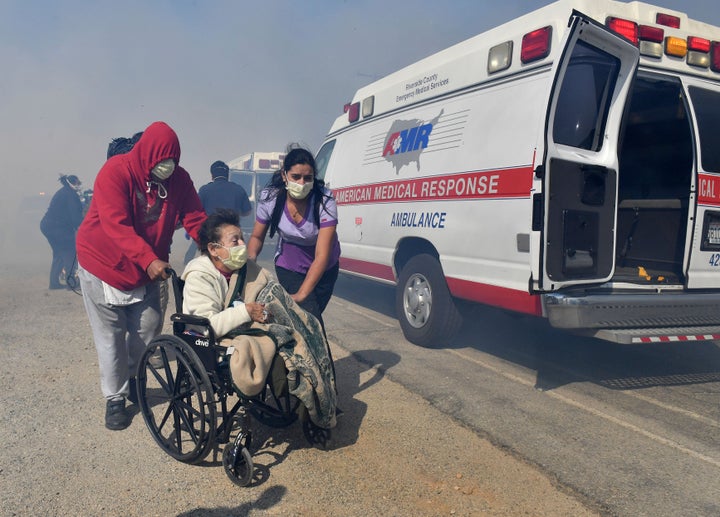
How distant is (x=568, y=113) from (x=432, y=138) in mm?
1426

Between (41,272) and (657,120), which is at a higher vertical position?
(657,120)

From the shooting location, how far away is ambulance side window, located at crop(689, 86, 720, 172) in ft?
15.3

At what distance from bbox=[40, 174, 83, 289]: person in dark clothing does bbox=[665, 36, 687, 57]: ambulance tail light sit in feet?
29.7

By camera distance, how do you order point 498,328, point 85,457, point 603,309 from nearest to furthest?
point 85,457 → point 603,309 → point 498,328

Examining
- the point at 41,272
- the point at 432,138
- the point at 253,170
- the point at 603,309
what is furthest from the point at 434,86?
the point at 253,170

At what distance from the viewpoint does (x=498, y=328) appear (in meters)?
6.59

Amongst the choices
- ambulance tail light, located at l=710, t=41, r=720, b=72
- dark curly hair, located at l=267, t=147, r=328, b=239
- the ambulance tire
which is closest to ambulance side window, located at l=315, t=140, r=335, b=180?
the ambulance tire

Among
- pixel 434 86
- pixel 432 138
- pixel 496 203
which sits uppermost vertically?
pixel 434 86

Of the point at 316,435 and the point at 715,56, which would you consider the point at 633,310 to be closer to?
the point at 715,56

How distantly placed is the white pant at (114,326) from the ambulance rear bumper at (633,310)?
282 centimetres

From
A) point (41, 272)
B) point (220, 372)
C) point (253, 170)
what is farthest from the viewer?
point (253, 170)

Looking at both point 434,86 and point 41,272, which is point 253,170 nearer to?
point 41,272

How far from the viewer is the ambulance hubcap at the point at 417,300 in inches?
221

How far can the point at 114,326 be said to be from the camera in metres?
3.75
